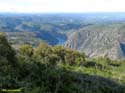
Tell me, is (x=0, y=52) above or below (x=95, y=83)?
above

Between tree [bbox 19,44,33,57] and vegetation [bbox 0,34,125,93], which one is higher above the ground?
vegetation [bbox 0,34,125,93]

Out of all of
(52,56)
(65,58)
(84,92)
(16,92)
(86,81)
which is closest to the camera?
(16,92)

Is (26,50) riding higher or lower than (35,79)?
lower

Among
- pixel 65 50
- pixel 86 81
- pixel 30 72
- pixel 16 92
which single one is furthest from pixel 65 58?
pixel 16 92

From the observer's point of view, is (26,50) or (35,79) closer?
(35,79)

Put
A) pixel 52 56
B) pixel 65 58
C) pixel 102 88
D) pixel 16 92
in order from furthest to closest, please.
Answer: pixel 65 58, pixel 52 56, pixel 102 88, pixel 16 92

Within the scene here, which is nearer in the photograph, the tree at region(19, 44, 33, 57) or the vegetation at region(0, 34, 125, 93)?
the vegetation at region(0, 34, 125, 93)

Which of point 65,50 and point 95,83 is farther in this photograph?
point 65,50

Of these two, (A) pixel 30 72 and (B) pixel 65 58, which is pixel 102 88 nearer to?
(A) pixel 30 72

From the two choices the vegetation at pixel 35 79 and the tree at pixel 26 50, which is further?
the tree at pixel 26 50

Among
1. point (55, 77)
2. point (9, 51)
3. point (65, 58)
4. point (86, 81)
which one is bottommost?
point (65, 58)

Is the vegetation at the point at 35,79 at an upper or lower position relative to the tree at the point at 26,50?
upper
